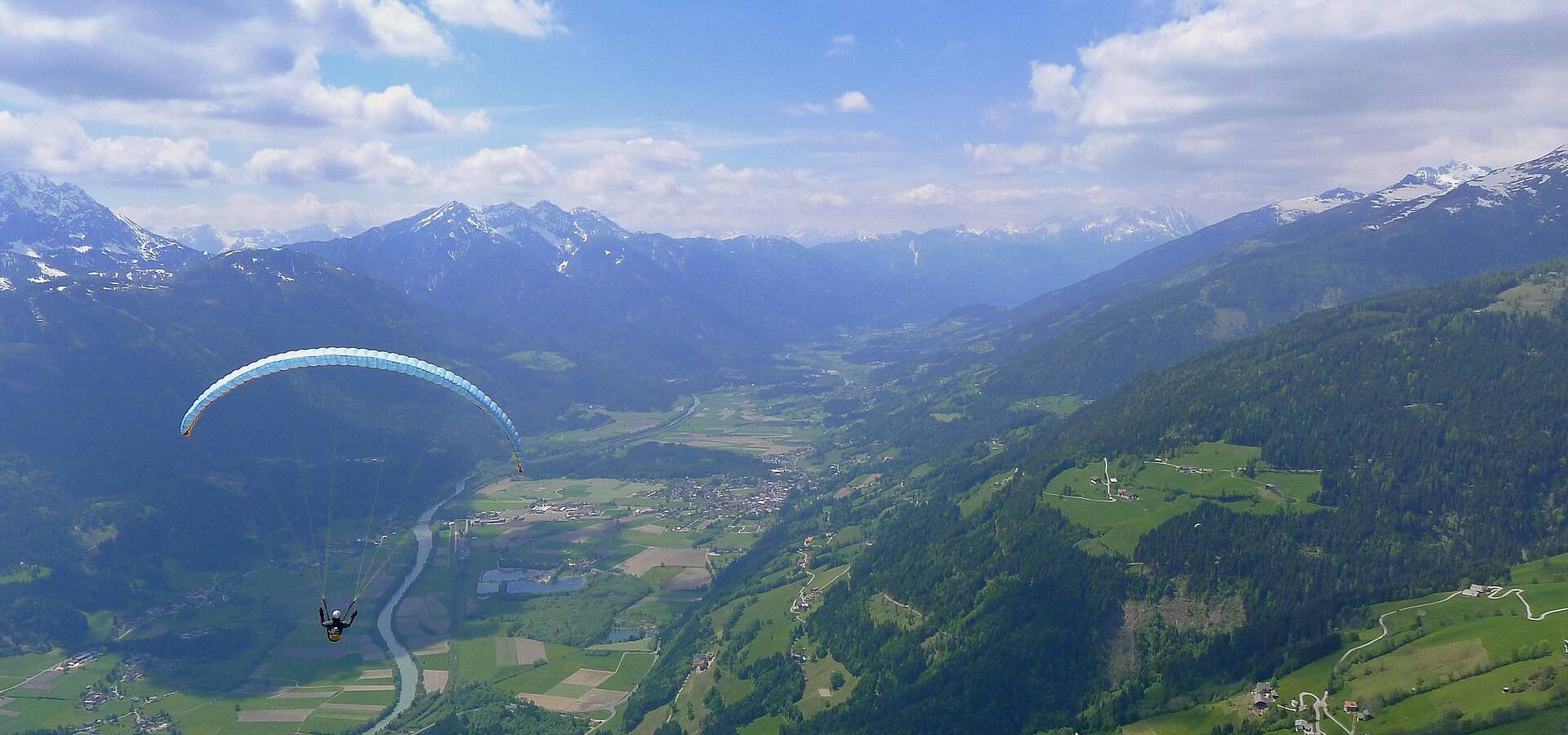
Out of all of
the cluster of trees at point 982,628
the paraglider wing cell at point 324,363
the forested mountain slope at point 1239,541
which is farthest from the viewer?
the forested mountain slope at point 1239,541

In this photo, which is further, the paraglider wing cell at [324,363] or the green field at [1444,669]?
the green field at [1444,669]

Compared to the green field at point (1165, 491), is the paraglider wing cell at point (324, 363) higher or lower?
higher

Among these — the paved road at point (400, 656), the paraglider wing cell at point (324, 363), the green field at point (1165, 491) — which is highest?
the paraglider wing cell at point (324, 363)

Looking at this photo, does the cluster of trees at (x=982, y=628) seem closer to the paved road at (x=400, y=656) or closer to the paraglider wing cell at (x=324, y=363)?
the paved road at (x=400, y=656)

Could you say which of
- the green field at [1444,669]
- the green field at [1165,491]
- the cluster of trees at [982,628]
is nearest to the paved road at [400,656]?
the cluster of trees at [982,628]

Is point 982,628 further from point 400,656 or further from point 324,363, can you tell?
point 400,656

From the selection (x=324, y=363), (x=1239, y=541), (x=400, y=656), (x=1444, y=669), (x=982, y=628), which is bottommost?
(x=400, y=656)

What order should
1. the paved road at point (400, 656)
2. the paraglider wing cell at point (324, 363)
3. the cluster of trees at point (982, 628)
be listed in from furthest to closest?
the paved road at point (400, 656) → the cluster of trees at point (982, 628) → the paraglider wing cell at point (324, 363)

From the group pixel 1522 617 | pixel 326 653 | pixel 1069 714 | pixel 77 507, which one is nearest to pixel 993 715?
pixel 1069 714

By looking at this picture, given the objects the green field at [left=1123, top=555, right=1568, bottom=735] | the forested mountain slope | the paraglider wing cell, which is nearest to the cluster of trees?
the forested mountain slope

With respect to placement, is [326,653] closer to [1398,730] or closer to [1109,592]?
[1109,592]

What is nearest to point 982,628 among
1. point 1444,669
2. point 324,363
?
point 1444,669
